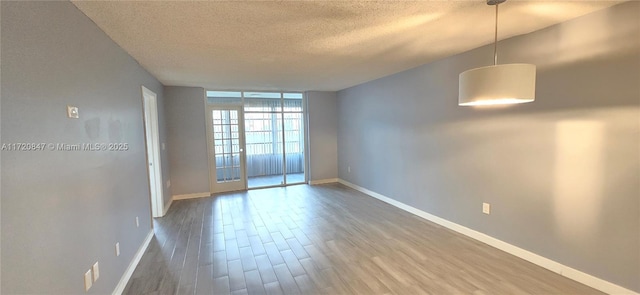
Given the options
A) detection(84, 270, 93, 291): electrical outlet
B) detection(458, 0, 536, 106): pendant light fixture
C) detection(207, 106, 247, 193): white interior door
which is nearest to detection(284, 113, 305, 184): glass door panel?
detection(207, 106, 247, 193): white interior door

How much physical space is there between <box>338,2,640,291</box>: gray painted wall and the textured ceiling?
0.75 ft

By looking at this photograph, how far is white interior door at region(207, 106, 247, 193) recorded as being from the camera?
5664 millimetres

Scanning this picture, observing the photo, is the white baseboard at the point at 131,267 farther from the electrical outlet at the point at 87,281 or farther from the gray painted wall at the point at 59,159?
the electrical outlet at the point at 87,281

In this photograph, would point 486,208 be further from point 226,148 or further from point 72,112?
point 226,148

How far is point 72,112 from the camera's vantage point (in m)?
1.71

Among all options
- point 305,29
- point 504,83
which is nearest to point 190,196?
point 305,29

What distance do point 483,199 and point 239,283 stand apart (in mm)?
2830

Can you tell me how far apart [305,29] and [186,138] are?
13.3 ft

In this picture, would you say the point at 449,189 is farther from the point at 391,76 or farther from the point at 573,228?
the point at 391,76

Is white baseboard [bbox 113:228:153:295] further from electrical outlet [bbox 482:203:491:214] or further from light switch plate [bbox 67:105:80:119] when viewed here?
electrical outlet [bbox 482:203:491:214]

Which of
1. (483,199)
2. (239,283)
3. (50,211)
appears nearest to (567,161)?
(483,199)

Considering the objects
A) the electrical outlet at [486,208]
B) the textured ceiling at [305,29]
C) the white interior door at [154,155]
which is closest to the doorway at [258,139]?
the white interior door at [154,155]

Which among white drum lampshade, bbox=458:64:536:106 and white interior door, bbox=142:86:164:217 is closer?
white drum lampshade, bbox=458:64:536:106

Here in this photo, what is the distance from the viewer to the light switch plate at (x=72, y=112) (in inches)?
66.1
